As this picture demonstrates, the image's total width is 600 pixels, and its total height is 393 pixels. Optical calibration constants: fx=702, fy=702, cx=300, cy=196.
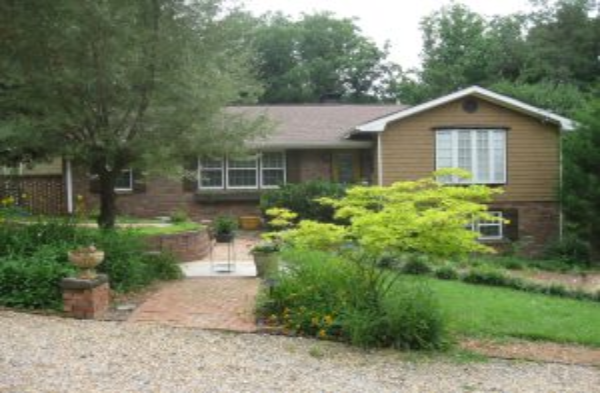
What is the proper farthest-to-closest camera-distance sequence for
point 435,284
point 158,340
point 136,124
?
1. point 435,284
2. point 136,124
3. point 158,340

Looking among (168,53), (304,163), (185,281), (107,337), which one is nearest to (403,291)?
(107,337)

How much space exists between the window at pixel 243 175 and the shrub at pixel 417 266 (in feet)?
31.9

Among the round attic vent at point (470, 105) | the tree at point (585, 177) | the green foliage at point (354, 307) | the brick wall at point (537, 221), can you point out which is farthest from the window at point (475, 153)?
the green foliage at point (354, 307)

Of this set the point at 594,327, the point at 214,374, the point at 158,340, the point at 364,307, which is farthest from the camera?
the point at 594,327

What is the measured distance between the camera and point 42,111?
11070mm

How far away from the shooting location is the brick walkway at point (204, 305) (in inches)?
334

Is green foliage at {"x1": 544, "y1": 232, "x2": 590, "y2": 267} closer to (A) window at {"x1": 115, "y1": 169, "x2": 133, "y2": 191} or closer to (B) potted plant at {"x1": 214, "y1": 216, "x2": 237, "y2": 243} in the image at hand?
(B) potted plant at {"x1": 214, "y1": 216, "x2": 237, "y2": 243}

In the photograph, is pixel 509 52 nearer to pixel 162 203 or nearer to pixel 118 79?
pixel 162 203

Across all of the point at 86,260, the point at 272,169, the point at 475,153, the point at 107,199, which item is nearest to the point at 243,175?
the point at 272,169

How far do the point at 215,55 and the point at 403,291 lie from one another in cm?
529

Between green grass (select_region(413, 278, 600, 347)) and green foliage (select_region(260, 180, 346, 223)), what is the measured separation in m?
7.38

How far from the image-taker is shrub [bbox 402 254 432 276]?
1365cm

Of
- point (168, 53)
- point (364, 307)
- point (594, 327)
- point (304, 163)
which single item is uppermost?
point (168, 53)

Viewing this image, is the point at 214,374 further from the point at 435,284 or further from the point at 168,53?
the point at 435,284
